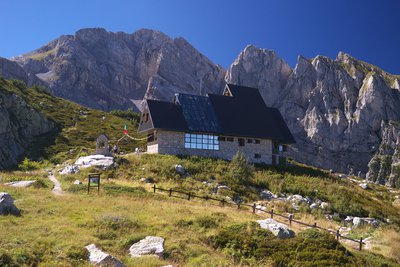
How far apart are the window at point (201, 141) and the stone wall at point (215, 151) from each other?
18.2 inches

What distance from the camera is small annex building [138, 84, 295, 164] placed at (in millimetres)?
49219

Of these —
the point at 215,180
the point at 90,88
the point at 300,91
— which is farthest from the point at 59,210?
the point at 90,88

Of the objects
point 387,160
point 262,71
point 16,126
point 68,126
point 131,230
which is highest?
point 262,71

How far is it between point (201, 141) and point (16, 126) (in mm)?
40725

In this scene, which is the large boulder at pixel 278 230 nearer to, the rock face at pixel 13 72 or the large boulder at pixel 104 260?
the large boulder at pixel 104 260

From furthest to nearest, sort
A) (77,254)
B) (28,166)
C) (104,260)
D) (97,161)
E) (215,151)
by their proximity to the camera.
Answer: (28,166), (215,151), (97,161), (77,254), (104,260)

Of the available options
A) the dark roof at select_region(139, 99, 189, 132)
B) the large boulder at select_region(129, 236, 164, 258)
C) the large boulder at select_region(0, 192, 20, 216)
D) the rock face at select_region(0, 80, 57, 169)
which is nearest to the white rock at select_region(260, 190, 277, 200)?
the dark roof at select_region(139, 99, 189, 132)

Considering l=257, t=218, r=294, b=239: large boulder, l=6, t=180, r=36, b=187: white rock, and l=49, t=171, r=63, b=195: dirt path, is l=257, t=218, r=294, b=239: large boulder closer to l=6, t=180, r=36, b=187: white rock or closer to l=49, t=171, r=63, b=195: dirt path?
l=49, t=171, r=63, b=195: dirt path

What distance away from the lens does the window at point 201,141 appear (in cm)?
5016

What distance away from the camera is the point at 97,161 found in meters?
41.1

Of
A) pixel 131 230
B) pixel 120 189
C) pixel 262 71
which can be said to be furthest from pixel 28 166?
pixel 262 71

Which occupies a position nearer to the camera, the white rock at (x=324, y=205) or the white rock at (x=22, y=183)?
the white rock at (x=22, y=183)

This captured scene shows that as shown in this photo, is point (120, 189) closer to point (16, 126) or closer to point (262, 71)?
point (16, 126)

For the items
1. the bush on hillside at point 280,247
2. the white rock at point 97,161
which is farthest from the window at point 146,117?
the bush on hillside at point 280,247
